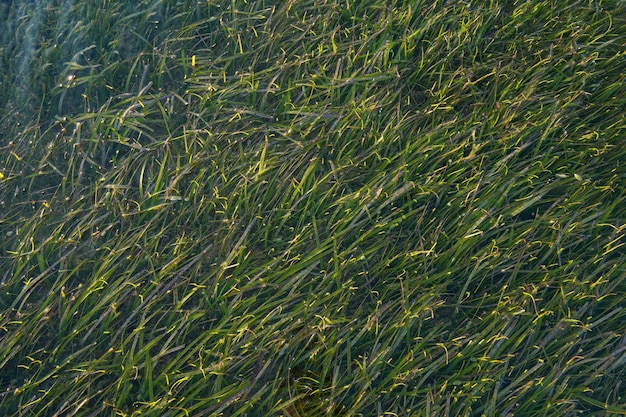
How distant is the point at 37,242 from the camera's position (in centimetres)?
203

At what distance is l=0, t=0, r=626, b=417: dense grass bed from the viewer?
189 centimetres

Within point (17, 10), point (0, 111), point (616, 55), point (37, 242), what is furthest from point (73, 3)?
point (616, 55)

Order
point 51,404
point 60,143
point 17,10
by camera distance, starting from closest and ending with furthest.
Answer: point 51,404 → point 60,143 → point 17,10

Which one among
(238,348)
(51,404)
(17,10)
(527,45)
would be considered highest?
(527,45)

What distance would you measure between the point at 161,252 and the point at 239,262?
23cm

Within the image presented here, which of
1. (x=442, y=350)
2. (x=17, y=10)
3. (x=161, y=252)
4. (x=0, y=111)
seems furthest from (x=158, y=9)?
(x=442, y=350)

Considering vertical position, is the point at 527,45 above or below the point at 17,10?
above

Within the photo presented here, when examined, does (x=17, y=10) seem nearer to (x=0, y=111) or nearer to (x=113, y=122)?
(x=0, y=111)

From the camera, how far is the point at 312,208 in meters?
2.11

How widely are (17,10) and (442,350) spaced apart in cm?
174

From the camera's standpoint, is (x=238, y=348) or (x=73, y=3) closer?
(x=238, y=348)

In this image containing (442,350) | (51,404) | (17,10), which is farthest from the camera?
(17,10)

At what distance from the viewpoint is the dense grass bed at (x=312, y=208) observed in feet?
6.21

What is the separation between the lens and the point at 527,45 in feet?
8.04
